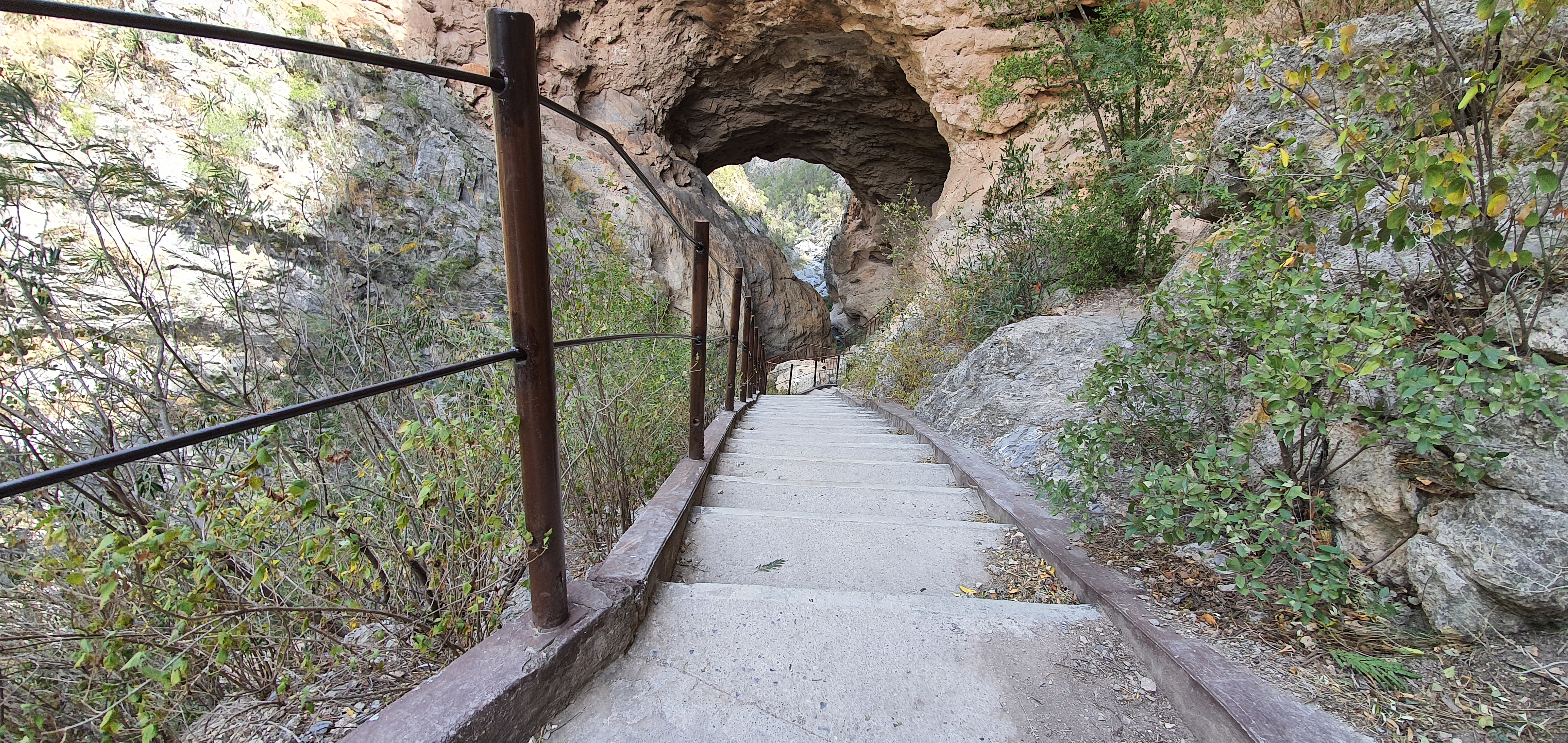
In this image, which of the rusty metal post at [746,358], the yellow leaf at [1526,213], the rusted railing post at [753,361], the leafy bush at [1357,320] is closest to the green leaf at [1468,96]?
the leafy bush at [1357,320]

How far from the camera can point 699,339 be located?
7.32 feet

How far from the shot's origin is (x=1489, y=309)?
1.16m

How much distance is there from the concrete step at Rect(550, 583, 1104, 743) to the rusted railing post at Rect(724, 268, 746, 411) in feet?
6.47

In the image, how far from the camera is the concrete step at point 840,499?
2.20 metres

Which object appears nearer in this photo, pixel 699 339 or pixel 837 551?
pixel 837 551

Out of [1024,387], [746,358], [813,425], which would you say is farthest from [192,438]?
[746,358]

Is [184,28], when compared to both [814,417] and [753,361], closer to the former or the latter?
[814,417]

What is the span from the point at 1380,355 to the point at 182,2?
12.3 m

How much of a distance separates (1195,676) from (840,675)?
635 mm

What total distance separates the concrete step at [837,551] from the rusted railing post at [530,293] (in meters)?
0.65

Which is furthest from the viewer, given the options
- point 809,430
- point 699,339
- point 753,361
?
point 753,361

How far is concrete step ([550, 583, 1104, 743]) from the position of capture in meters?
1.01

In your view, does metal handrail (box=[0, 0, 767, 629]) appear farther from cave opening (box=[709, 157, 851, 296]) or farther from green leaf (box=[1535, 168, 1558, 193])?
cave opening (box=[709, 157, 851, 296])

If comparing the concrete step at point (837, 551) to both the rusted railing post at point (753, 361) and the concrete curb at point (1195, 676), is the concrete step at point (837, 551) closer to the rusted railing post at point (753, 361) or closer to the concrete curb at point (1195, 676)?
the concrete curb at point (1195, 676)
